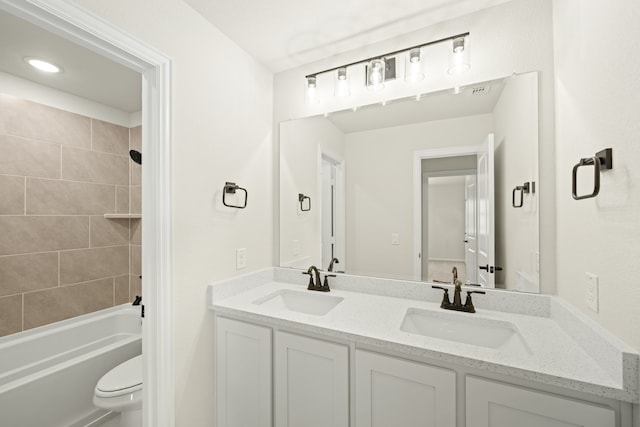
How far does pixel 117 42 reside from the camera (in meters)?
1.07

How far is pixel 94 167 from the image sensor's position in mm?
2479

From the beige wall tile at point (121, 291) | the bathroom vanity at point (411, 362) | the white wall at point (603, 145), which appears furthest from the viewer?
the beige wall tile at point (121, 291)

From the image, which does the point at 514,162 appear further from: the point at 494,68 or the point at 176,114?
the point at 176,114

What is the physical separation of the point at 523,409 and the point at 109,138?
3.48 meters

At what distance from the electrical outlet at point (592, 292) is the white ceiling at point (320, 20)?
4.35 feet

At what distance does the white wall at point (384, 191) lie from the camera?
155 centimetres

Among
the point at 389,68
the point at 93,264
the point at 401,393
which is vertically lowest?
the point at 401,393

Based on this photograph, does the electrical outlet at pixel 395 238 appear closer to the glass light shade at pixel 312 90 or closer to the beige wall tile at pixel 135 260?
the glass light shade at pixel 312 90

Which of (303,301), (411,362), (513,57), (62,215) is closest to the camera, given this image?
(411,362)

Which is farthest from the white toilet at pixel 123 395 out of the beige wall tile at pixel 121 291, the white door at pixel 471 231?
the white door at pixel 471 231

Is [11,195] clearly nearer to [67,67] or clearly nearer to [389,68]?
[67,67]

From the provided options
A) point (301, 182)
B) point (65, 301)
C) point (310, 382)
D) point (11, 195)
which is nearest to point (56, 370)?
point (65, 301)

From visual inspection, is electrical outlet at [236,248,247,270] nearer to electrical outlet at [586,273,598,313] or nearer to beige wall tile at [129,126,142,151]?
electrical outlet at [586,273,598,313]

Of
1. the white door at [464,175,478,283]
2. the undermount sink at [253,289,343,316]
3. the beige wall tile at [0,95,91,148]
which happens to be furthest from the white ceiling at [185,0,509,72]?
the beige wall tile at [0,95,91,148]
